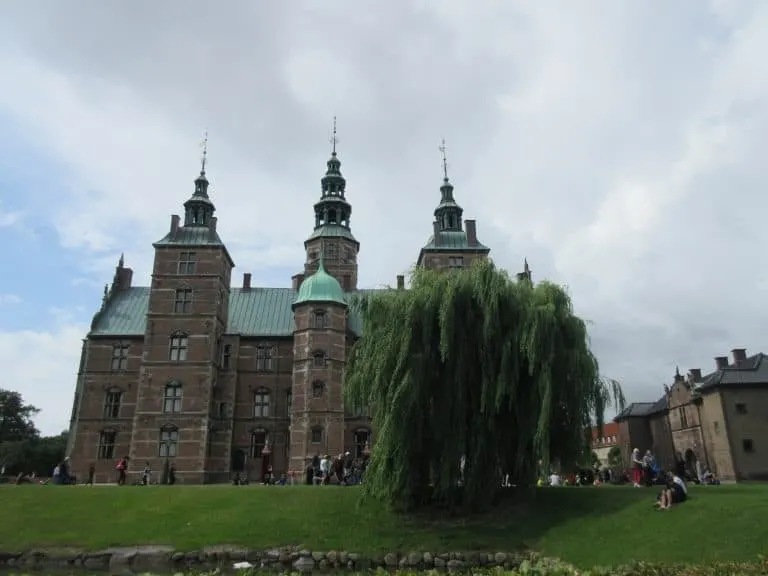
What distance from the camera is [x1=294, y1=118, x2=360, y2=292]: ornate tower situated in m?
54.7

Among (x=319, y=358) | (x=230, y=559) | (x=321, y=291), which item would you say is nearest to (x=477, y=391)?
(x=230, y=559)

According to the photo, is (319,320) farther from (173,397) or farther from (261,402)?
(173,397)

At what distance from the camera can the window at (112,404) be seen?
45.1 metres

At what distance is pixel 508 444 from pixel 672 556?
721cm

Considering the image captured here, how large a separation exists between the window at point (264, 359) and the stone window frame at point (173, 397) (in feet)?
22.1

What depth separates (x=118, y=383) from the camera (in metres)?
45.9

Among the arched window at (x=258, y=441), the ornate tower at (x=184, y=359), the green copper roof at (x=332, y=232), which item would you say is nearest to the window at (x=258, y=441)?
the arched window at (x=258, y=441)

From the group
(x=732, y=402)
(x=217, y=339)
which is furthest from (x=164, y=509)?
(x=732, y=402)

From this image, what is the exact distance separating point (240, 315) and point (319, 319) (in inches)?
376

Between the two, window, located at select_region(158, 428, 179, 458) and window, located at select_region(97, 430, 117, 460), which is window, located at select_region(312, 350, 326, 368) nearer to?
window, located at select_region(158, 428, 179, 458)

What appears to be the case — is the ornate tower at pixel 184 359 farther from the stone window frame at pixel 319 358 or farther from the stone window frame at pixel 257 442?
the stone window frame at pixel 319 358

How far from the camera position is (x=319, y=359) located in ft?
142

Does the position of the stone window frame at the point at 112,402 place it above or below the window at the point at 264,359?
below

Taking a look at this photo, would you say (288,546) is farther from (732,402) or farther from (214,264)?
(732,402)
